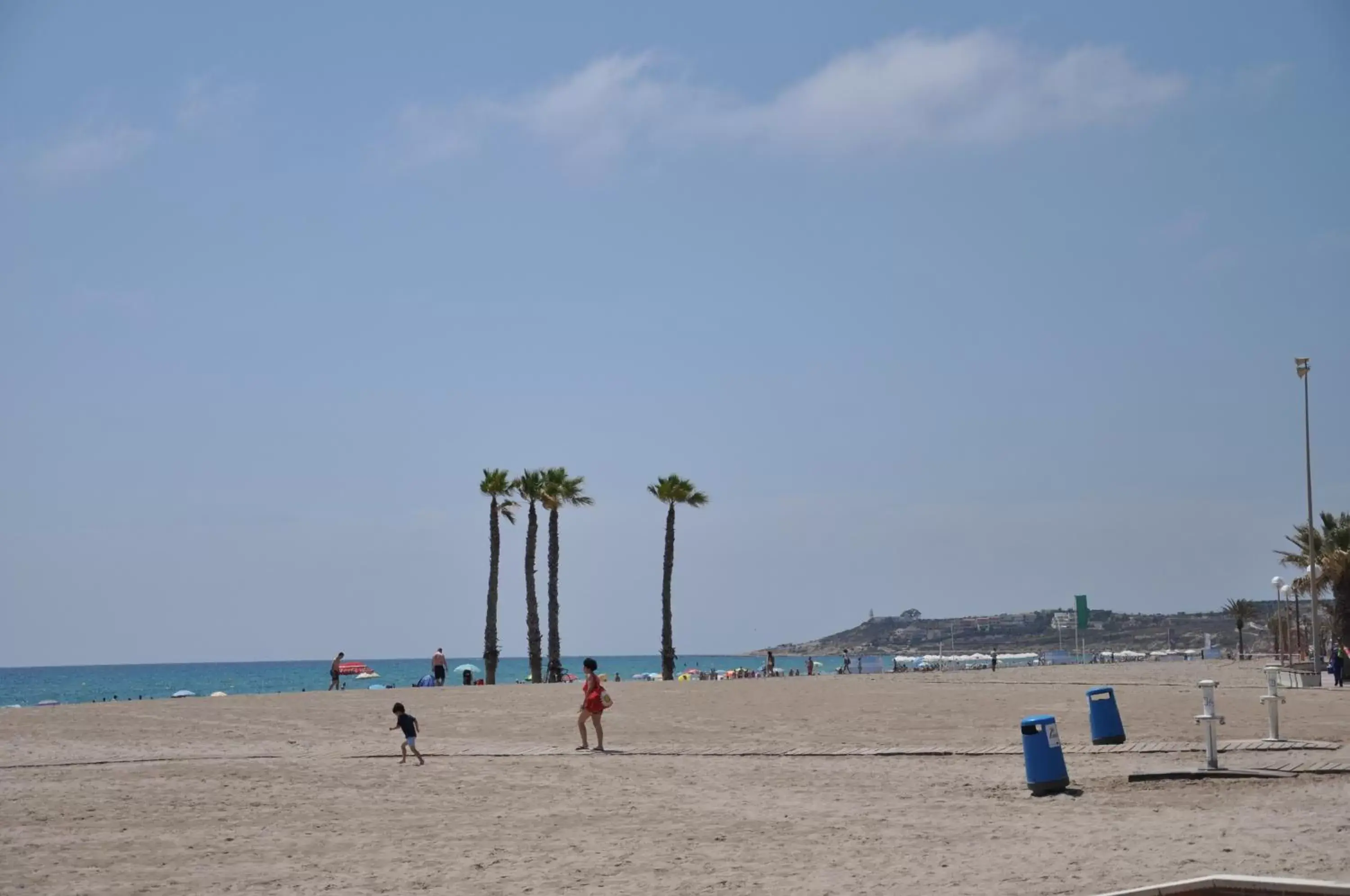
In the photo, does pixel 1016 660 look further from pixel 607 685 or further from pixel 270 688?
pixel 607 685

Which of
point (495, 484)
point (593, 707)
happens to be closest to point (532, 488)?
point (495, 484)

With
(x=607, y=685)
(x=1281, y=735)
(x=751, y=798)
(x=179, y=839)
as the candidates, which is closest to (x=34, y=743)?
(x=179, y=839)

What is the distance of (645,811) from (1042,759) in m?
4.23

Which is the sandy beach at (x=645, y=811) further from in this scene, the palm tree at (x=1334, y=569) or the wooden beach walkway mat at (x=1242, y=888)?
the palm tree at (x=1334, y=569)

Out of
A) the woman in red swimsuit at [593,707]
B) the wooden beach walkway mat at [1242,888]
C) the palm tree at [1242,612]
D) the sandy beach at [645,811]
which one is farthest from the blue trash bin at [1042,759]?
the palm tree at [1242,612]

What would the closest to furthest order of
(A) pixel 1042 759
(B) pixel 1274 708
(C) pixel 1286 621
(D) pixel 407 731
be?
(A) pixel 1042 759 → (B) pixel 1274 708 → (D) pixel 407 731 → (C) pixel 1286 621

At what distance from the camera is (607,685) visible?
46594 millimetres

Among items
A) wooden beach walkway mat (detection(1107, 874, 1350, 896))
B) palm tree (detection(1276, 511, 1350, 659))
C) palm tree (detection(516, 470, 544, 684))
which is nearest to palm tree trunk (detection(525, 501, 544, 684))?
palm tree (detection(516, 470, 544, 684))

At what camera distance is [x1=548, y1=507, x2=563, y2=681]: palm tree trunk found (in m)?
58.4

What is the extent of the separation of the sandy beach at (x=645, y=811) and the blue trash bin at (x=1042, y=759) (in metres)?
0.27

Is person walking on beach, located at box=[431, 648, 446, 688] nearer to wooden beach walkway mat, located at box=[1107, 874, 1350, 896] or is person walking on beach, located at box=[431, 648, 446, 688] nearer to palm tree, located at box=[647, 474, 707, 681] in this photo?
palm tree, located at box=[647, 474, 707, 681]

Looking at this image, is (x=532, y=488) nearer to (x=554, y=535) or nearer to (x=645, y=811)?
(x=554, y=535)

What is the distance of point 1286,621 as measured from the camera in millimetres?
92500

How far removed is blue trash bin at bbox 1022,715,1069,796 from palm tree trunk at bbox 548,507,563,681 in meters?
43.8
